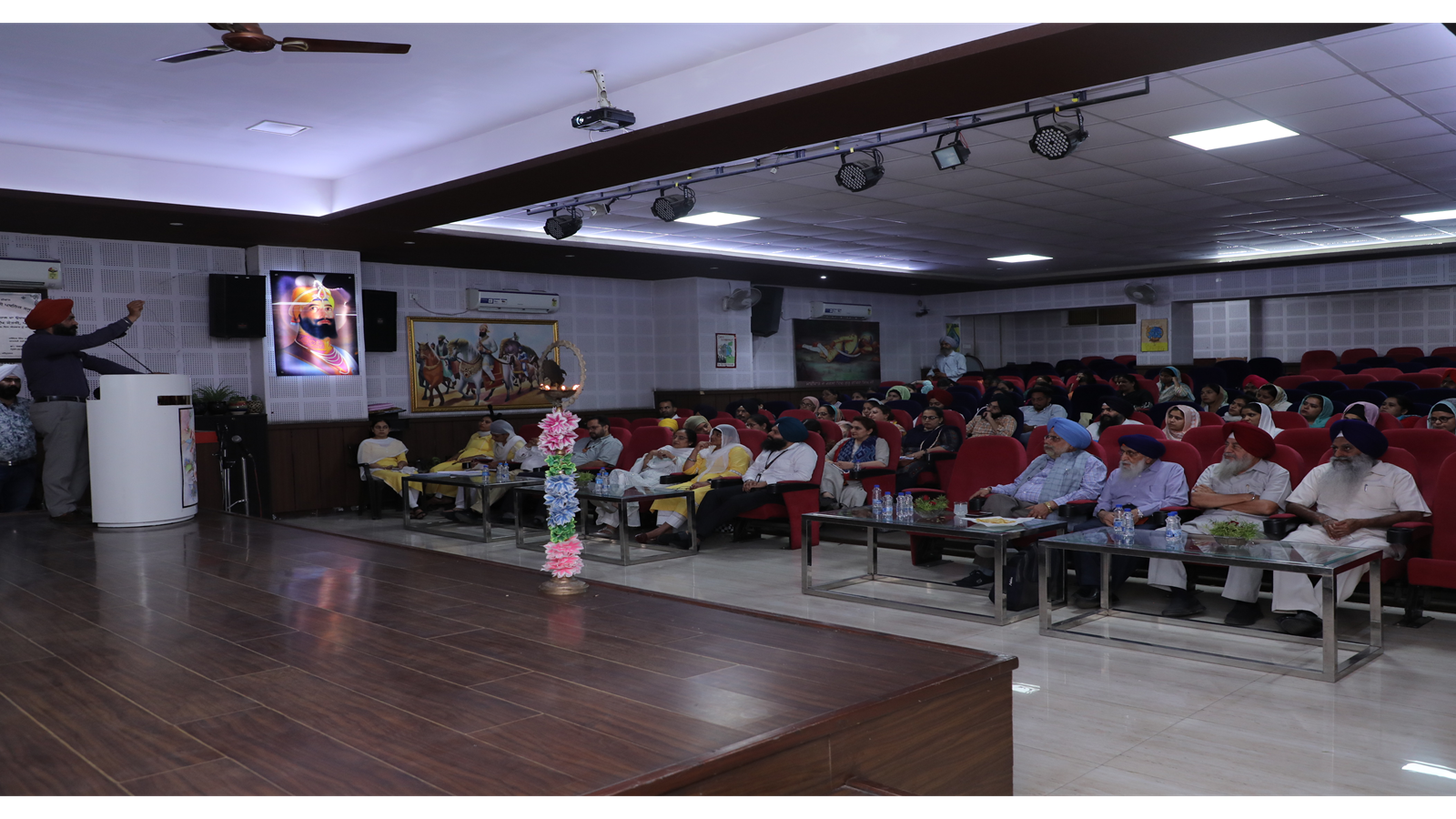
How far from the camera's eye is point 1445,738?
345 cm

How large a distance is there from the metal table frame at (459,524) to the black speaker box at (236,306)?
2419mm

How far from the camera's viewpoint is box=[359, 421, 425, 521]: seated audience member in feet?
33.6

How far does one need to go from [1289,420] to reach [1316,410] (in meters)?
0.39

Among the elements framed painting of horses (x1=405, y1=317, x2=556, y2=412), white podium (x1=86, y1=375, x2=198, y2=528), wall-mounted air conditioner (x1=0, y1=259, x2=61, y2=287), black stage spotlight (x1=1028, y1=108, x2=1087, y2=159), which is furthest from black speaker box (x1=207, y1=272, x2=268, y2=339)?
black stage spotlight (x1=1028, y1=108, x2=1087, y2=159)

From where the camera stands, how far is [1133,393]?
10234 millimetres

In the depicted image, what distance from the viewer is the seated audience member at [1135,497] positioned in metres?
5.53

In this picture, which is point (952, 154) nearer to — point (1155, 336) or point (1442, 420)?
point (1442, 420)

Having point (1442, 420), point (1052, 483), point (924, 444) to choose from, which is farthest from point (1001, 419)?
point (1442, 420)

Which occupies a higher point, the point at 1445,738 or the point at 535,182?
the point at 535,182

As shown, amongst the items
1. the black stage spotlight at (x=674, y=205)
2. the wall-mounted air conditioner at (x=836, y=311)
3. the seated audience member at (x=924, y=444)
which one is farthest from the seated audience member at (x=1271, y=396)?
the wall-mounted air conditioner at (x=836, y=311)

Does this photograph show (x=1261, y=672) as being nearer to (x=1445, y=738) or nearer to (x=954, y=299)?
(x=1445, y=738)
